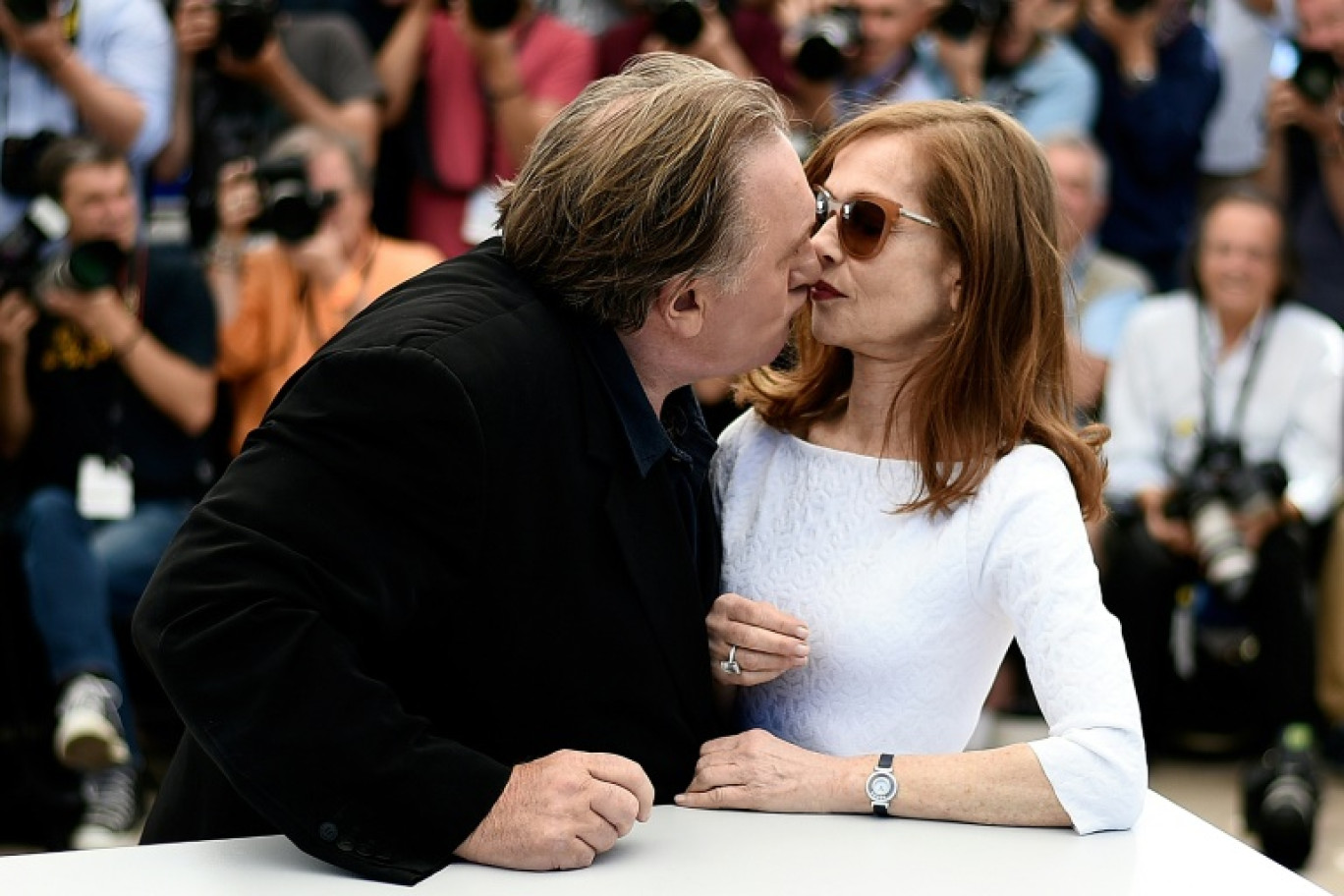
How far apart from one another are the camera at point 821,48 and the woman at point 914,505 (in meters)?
2.76

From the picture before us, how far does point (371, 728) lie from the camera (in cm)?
157

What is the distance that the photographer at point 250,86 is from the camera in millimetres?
4699

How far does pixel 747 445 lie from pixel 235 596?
787mm

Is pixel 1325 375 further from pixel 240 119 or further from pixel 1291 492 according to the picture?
pixel 240 119

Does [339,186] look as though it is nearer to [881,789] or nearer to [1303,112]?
[1303,112]

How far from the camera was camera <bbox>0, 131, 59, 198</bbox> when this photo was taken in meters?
4.32

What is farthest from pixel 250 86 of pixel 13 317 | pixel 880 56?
pixel 880 56

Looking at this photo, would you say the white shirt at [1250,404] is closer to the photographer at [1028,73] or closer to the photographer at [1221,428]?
the photographer at [1221,428]

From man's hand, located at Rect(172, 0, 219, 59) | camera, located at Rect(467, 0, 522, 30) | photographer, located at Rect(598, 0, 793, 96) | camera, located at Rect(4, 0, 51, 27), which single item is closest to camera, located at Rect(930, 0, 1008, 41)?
photographer, located at Rect(598, 0, 793, 96)

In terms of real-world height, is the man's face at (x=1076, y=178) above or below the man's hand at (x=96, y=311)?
above

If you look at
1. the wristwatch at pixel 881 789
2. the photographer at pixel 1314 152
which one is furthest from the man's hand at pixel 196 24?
the wristwatch at pixel 881 789

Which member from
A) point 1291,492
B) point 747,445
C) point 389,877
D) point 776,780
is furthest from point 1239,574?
point 389,877

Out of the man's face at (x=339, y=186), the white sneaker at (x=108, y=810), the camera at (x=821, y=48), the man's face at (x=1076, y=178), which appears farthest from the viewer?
the man's face at (x=1076, y=178)

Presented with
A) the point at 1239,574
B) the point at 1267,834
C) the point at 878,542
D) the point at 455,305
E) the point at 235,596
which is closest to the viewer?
the point at 235,596
